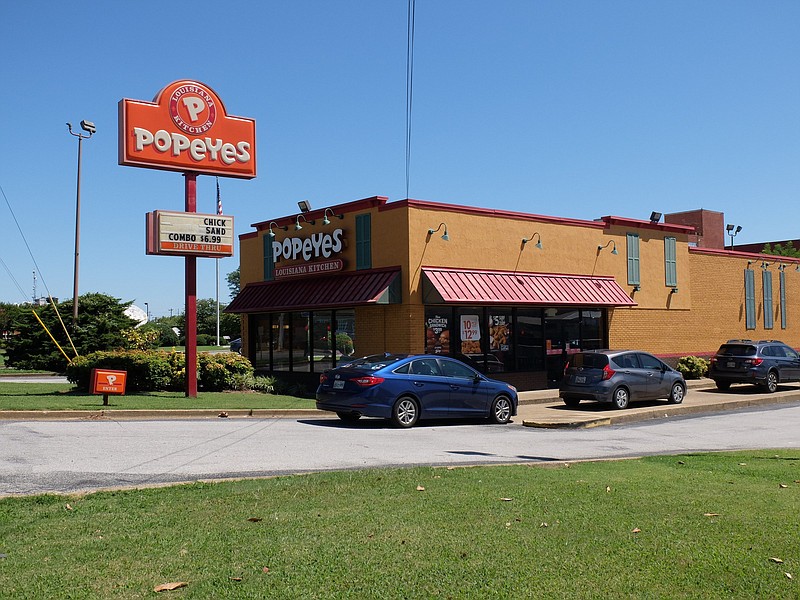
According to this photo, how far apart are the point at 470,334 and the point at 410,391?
25.7 ft

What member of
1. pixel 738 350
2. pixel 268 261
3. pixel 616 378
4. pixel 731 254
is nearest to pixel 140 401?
pixel 268 261

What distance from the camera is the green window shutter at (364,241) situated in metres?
23.5

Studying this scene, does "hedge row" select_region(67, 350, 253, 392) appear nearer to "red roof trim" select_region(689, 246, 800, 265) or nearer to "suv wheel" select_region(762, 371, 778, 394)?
"suv wheel" select_region(762, 371, 778, 394)

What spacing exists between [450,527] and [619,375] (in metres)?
14.7

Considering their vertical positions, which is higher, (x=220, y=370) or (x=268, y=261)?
(x=268, y=261)

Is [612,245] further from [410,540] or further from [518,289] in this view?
[410,540]

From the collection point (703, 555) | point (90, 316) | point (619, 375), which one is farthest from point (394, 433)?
point (90, 316)

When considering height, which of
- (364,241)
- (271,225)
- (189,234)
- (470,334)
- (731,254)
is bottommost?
(470,334)

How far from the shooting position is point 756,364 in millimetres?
25469

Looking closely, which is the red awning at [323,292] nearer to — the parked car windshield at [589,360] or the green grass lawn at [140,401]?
the green grass lawn at [140,401]

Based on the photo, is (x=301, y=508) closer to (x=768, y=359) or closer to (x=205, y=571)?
(x=205, y=571)

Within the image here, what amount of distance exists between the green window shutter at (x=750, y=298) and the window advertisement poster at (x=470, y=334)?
15245 millimetres

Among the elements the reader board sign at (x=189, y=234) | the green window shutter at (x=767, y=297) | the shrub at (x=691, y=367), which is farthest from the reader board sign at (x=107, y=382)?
the green window shutter at (x=767, y=297)

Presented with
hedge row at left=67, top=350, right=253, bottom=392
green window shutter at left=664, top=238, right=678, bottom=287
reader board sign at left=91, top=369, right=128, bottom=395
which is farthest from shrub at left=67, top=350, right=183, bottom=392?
green window shutter at left=664, top=238, right=678, bottom=287
